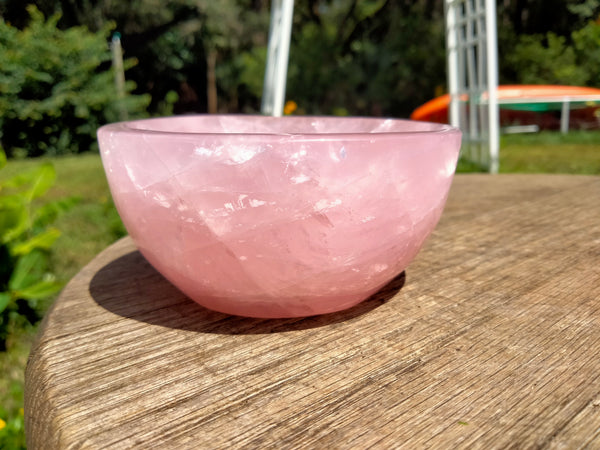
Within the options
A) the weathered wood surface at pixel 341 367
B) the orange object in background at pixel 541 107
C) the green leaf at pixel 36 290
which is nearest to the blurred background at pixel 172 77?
the green leaf at pixel 36 290

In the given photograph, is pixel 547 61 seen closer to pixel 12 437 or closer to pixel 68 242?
pixel 68 242

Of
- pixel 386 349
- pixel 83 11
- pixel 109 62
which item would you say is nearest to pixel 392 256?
pixel 386 349

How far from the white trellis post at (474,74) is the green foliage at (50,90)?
4.16m

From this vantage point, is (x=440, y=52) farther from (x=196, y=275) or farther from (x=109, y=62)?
(x=196, y=275)

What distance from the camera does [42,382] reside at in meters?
0.32

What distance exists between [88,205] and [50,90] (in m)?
3.62

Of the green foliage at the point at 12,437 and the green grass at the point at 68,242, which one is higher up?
the green foliage at the point at 12,437

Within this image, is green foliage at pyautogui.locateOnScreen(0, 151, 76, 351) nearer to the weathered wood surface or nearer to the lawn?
the lawn

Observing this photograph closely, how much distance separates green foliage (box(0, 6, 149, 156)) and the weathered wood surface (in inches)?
217

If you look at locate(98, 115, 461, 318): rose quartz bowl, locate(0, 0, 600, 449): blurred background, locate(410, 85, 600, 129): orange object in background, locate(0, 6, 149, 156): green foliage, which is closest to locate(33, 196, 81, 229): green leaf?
locate(0, 0, 600, 449): blurred background

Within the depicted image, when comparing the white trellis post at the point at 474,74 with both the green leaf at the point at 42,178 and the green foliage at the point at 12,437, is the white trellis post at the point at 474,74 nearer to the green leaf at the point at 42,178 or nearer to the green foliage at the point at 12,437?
the green leaf at the point at 42,178

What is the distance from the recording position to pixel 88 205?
8.38ft

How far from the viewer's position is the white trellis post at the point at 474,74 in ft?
7.40

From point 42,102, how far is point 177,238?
19.1 feet
